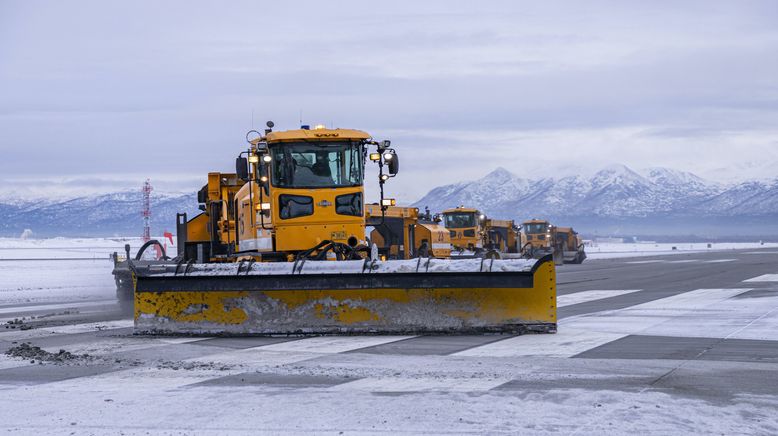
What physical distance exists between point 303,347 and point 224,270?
187cm

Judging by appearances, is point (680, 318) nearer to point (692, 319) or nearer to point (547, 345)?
point (692, 319)

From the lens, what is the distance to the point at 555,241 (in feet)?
199

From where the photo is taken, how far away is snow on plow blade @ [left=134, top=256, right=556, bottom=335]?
12828 millimetres

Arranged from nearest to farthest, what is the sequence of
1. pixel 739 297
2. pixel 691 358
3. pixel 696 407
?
pixel 696 407, pixel 691 358, pixel 739 297

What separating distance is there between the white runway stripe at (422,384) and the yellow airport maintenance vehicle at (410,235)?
1667 centimetres

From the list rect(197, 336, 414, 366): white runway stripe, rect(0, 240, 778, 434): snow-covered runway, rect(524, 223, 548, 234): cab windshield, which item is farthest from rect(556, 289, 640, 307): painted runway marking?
rect(524, 223, 548, 234): cab windshield

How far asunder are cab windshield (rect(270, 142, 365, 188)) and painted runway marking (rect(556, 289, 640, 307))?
585 centimetres

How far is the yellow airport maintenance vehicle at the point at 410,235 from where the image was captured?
27.9m

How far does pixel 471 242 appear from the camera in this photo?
45062mm

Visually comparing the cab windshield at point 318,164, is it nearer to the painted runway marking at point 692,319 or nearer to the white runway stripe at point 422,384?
the painted runway marking at point 692,319

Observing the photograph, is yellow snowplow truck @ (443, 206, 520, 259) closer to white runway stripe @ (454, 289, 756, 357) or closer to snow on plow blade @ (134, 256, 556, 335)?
white runway stripe @ (454, 289, 756, 357)

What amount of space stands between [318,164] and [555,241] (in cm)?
4606

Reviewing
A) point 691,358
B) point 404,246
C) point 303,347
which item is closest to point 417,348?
point 303,347

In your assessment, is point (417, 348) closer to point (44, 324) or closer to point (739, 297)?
point (44, 324)
